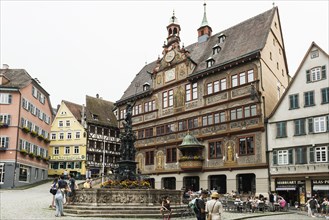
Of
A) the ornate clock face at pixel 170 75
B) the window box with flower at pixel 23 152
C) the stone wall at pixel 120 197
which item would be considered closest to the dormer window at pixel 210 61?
the ornate clock face at pixel 170 75

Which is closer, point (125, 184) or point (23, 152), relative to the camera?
point (125, 184)

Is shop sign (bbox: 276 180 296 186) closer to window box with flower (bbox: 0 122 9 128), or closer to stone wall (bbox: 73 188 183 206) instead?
stone wall (bbox: 73 188 183 206)

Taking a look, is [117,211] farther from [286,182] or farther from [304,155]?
[304,155]

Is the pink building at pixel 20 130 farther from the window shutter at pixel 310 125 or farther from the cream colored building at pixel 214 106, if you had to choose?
the window shutter at pixel 310 125

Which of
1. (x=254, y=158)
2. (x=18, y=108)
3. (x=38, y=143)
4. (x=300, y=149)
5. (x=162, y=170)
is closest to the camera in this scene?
(x=300, y=149)

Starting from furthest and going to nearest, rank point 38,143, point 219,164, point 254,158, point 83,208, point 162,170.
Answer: point 38,143
point 162,170
point 219,164
point 254,158
point 83,208

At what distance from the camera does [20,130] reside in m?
44.5

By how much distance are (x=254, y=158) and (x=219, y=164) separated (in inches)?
149

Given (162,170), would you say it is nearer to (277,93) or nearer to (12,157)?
(277,93)

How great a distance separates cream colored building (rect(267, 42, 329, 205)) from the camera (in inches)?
1142

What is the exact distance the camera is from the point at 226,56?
37.2m

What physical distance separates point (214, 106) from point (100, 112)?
3094cm

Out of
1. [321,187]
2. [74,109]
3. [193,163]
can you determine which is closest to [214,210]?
[321,187]

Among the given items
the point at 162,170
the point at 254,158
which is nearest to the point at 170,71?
the point at 162,170
